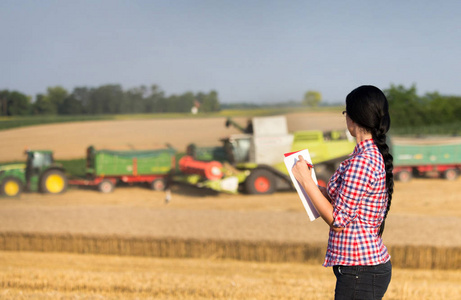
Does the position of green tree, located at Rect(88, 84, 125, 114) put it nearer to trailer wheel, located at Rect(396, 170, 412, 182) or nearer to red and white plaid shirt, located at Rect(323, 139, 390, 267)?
trailer wheel, located at Rect(396, 170, 412, 182)

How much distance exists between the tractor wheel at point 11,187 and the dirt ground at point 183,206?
286 millimetres

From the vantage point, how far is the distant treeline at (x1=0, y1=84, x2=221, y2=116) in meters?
23.1

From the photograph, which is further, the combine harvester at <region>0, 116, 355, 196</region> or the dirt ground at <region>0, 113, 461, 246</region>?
the combine harvester at <region>0, 116, 355, 196</region>

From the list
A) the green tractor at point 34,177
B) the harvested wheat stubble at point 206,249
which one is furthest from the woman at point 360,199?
the green tractor at point 34,177

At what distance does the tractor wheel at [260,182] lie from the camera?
51.3 ft

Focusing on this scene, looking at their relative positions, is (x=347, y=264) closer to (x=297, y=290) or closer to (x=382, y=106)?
(x=382, y=106)

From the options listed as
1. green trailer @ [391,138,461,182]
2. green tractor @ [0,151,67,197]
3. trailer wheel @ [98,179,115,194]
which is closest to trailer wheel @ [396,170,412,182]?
green trailer @ [391,138,461,182]

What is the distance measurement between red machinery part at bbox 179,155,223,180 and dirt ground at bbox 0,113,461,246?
2.47ft

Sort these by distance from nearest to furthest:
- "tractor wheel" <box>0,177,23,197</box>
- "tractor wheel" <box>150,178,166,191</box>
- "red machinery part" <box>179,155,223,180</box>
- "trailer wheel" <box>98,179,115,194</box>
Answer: "red machinery part" <box>179,155,223,180</box>, "tractor wheel" <box>0,177,23,197</box>, "trailer wheel" <box>98,179,115,194</box>, "tractor wheel" <box>150,178,166,191</box>

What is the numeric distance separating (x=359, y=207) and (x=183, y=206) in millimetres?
12830

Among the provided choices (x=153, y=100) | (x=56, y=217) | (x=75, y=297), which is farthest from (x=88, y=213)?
(x=153, y=100)

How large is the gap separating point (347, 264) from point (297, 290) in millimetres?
2892

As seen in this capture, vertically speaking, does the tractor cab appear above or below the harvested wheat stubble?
above

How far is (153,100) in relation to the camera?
23.7 metres
